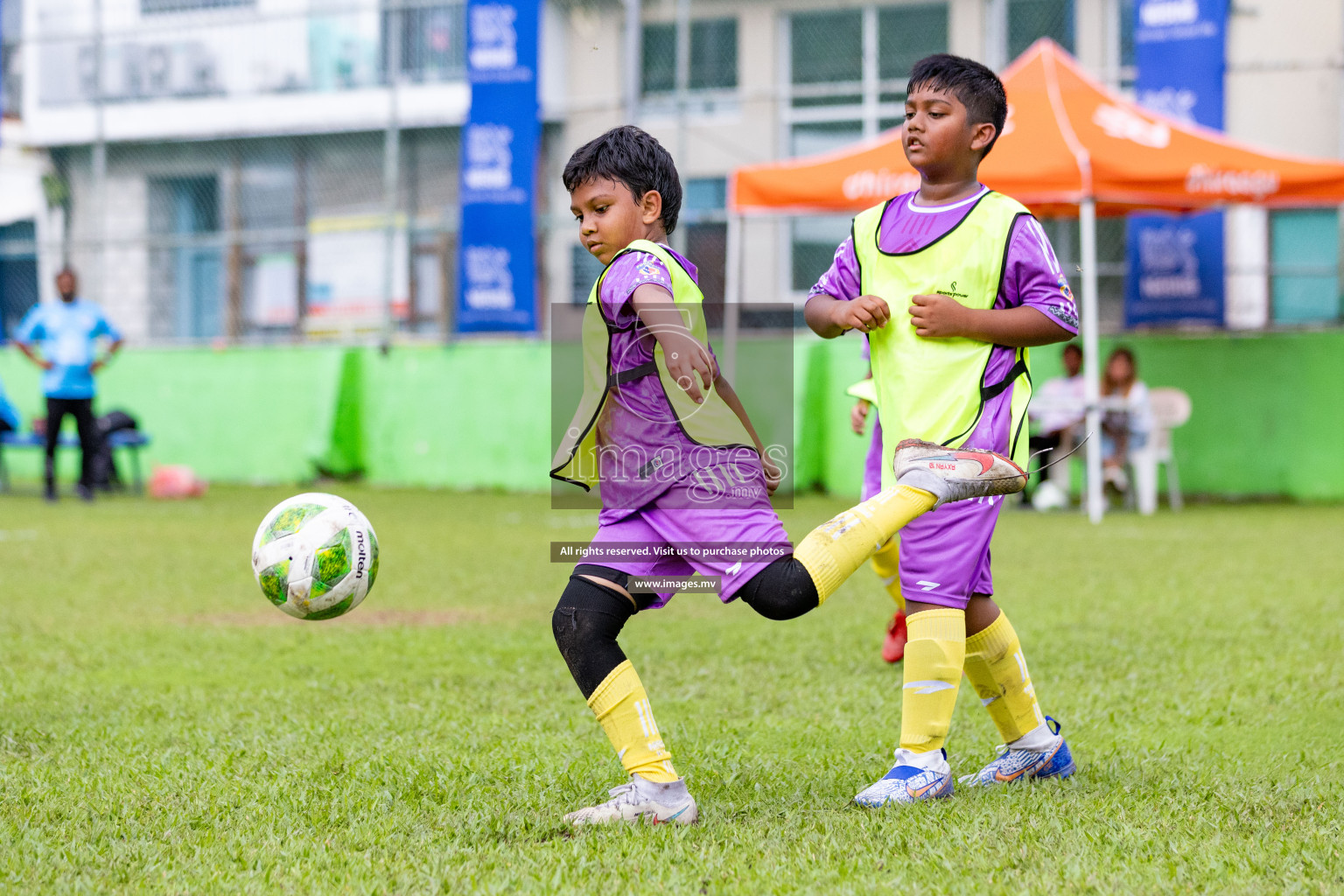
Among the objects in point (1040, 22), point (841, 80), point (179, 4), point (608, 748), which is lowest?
point (608, 748)

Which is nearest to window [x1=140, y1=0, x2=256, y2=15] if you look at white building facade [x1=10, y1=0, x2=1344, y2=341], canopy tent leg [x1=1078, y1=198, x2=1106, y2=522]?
white building facade [x1=10, y1=0, x2=1344, y2=341]

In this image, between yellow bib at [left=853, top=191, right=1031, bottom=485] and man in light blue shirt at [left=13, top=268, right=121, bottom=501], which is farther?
man in light blue shirt at [left=13, top=268, right=121, bottom=501]

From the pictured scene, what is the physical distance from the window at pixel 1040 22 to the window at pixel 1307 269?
307 centimetres

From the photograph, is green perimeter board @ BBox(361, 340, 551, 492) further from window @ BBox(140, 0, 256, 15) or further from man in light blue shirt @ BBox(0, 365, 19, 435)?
window @ BBox(140, 0, 256, 15)

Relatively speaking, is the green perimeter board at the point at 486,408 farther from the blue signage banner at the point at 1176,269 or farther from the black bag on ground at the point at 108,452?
the black bag on ground at the point at 108,452

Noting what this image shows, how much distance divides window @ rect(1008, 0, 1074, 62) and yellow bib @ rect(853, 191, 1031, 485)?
12.8 meters

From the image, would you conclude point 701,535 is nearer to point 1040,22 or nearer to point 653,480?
point 653,480

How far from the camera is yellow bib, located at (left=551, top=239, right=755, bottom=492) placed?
288 centimetres

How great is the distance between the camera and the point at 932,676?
3043mm

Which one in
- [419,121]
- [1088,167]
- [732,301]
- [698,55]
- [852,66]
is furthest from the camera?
[419,121]

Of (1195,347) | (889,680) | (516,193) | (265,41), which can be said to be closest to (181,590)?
(889,680)

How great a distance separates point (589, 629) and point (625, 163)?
0.93m

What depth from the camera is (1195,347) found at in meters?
13.2

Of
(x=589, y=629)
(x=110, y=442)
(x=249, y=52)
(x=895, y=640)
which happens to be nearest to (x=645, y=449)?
(x=589, y=629)
